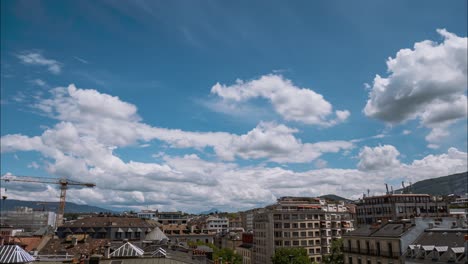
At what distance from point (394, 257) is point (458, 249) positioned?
34.6 feet

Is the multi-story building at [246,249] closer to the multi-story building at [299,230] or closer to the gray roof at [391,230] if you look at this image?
the multi-story building at [299,230]

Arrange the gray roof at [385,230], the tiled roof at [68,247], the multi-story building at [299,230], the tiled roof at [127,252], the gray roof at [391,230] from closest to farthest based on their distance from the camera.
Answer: the tiled roof at [127,252] → the gray roof at [391,230] → the gray roof at [385,230] → the tiled roof at [68,247] → the multi-story building at [299,230]

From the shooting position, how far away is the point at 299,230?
110 metres

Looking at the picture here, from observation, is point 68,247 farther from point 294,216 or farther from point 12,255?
point 294,216

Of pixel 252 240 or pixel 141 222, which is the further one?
pixel 252 240

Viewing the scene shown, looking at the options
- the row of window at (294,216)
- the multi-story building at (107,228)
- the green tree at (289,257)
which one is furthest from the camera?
the row of window at (294,216)

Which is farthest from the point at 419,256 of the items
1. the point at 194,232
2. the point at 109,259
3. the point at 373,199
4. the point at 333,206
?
the point at 194,232

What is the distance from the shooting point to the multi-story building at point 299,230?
109 m

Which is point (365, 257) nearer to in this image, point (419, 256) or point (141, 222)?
point (419, 256)

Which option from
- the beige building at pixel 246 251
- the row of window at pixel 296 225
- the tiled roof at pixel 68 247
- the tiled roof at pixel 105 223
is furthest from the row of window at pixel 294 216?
the tiled roof at pixel 68 247

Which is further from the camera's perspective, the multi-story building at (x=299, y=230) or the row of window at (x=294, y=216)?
the row of window at (x=294, y=216)

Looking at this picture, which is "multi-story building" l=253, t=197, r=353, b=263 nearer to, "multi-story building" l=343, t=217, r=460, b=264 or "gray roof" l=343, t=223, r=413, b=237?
"multi-story building" l=343, t=217, r=460, b=264

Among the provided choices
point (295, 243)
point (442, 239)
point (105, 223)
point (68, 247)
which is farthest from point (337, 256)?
point (105, 223)

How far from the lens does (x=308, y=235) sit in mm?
110875
